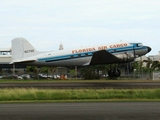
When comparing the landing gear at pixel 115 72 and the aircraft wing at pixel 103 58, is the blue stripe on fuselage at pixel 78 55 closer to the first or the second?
the aircraft wing at pixel 103 58

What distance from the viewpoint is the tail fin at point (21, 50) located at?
43.3 m

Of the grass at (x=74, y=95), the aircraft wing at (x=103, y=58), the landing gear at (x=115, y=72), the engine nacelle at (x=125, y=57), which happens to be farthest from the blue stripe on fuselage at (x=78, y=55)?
the grass at (x=74, y=95)

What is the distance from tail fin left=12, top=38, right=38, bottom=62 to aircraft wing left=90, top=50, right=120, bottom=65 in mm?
8788

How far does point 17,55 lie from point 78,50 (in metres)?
8.51

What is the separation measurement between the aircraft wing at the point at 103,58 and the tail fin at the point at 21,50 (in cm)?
879

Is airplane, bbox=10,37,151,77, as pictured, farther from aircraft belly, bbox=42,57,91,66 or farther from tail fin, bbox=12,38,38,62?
tail fin, bbox=12,38,38,62

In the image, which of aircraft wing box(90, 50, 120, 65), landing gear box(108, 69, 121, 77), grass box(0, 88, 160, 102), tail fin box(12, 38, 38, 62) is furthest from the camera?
tail fin box(12, 38, 38, 62)

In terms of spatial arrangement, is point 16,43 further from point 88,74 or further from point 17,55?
point 88,74

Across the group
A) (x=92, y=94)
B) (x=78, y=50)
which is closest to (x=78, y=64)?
(x=78, y=50)

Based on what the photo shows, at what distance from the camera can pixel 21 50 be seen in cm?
4362

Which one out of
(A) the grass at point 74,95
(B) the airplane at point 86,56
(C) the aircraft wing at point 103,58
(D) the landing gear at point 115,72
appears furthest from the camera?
(B) the airplane at point 86,56

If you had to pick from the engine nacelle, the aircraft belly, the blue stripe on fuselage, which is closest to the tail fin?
the blue stripe on fuselage

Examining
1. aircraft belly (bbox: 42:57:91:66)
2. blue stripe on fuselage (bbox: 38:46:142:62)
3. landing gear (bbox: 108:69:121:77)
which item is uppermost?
blue stripe on fuselage (bbox: 38:46:142:62)

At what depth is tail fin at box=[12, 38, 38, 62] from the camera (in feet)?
142
